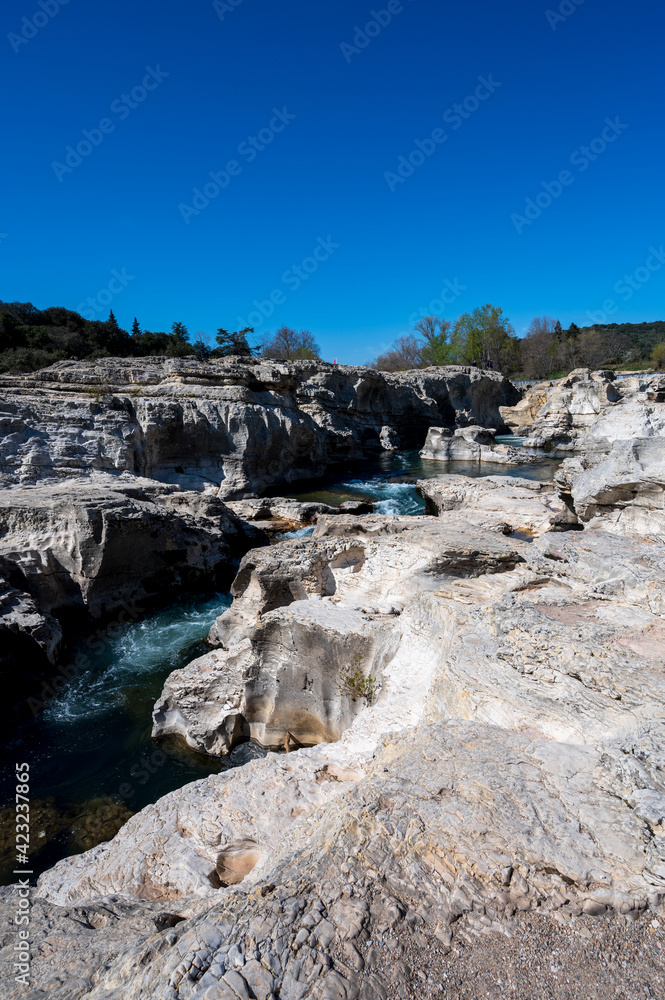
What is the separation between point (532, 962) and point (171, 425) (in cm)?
2166

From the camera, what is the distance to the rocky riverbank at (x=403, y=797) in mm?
2332

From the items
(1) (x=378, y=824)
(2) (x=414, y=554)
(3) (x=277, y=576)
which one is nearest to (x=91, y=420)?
(3) (x=277, y=576)

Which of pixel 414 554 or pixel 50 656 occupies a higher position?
pixel 414 554

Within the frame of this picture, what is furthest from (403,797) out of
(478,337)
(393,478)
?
(478,337)

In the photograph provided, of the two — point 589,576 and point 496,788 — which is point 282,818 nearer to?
point 496,788

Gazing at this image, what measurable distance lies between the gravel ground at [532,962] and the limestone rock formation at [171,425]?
17510 mm

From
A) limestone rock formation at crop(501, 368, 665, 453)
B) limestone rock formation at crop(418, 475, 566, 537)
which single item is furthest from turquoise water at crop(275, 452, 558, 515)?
limestone rock formation at crop(501, 368, 665, 453)

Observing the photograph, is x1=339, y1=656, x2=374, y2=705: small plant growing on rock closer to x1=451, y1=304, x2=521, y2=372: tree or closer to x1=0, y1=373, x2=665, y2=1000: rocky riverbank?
x1=0, y1=373, x2=665, y2=1000: rocky riverbank

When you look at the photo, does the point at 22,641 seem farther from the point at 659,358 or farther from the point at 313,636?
the point at 659,358

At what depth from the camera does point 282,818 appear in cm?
451

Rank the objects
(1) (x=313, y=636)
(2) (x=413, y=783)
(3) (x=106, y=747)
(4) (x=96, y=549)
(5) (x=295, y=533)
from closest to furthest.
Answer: (2) (x=413, y=783) < (1) (x=313, y=636) < (3) (x=106, y=747) < (4) (x=96, y=549) < (5) (x=295, y=533)

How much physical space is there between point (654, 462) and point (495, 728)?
8.96m

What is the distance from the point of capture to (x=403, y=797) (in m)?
3.16

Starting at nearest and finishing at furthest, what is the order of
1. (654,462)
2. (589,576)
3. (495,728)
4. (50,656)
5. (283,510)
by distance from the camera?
(495,728)
(589,576)
(50,656)
(654,462)
(283,510)
